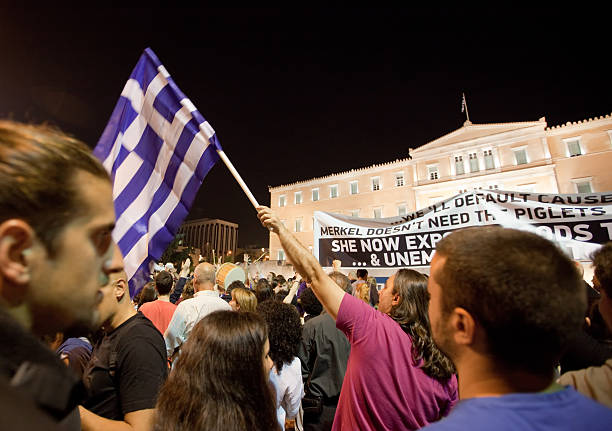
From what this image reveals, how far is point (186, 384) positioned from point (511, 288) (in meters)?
1.59

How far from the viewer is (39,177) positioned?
2.53ft

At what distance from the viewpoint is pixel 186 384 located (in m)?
1.67

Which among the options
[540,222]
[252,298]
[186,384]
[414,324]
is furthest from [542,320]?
[540,222]

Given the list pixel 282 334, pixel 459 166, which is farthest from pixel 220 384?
pixel 459 166

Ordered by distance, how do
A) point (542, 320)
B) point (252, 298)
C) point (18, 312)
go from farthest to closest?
point (252, 298) → point (542, 320) → point (18, 312)

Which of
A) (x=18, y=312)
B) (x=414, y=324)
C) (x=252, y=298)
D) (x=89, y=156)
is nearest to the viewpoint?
(x=18, y=312)

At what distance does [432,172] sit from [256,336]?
3927 cm

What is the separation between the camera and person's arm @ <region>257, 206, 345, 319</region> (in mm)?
2148

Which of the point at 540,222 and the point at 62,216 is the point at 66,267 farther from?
the point at 540,222

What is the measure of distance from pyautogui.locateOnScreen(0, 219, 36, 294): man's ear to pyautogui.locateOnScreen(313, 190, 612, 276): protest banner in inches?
232

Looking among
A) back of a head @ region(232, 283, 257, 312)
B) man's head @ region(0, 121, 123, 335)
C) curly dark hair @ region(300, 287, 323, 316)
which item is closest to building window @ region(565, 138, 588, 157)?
curly dark hair @ region(300, 287, 323, 316)

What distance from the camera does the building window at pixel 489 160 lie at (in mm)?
34281

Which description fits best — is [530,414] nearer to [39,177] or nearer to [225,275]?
[39,177]

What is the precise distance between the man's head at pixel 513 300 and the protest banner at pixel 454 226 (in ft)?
15.2
